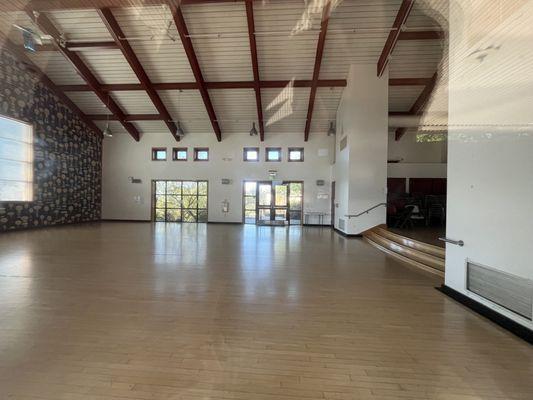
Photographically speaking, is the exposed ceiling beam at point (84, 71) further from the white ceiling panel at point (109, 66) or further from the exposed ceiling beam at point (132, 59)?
the exposed ceiling beam at point (132, 59)

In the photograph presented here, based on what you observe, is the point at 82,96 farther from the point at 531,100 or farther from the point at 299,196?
the point at 531,100

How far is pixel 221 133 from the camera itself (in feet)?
43.3

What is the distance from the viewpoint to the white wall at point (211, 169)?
42.3 feet

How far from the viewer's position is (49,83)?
33.2 ft

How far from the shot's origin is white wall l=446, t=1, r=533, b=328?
8.61 ft

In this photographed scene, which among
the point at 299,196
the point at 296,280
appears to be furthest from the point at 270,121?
the point at 296,280

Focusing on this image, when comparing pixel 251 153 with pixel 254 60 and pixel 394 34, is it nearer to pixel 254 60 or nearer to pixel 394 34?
pixel 254 60

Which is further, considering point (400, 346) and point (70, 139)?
point (70, 139)

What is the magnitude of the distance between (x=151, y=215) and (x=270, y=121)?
7259 mm

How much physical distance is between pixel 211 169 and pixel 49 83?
6.75 meters

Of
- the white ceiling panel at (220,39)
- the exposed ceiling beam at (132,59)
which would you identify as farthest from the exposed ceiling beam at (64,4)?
the exposed ceiling beam at (132,59)

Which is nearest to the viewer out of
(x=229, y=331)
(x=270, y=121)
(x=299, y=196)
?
(x=229, y=331)

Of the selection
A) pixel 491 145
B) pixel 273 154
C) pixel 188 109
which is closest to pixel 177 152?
pixel 188 109

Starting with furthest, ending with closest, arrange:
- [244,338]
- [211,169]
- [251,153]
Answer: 1. [211,169]
2. [251,153]
3. [244,338]
